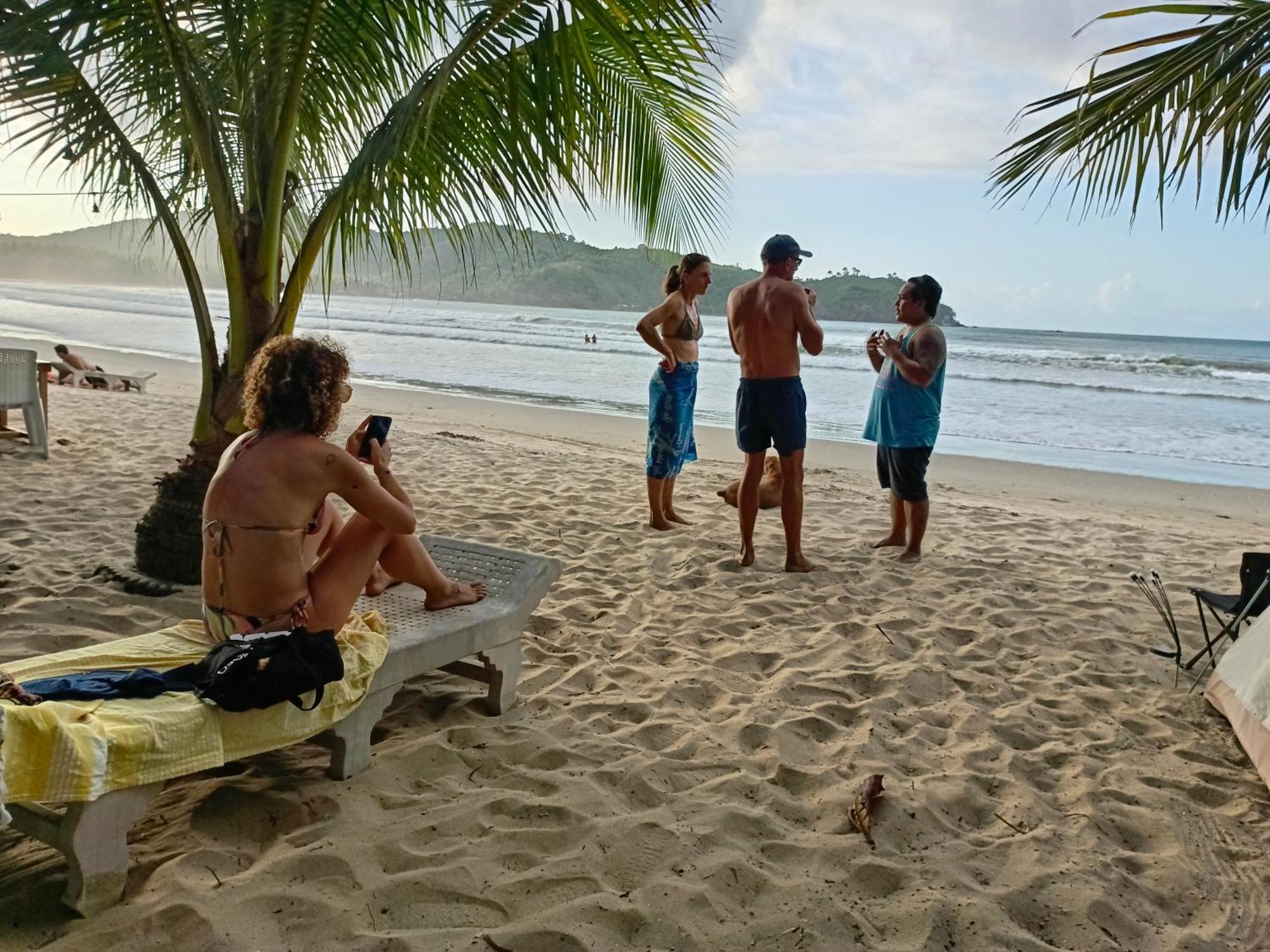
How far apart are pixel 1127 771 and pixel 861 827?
1.03m

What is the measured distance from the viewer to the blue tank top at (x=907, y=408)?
15.7 ft

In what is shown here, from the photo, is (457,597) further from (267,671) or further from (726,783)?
(726,783)

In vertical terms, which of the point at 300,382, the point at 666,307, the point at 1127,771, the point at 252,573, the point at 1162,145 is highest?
the point at 1162,145

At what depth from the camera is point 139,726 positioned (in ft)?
6.22

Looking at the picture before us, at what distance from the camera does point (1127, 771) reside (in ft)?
9.14

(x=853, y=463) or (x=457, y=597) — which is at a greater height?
(x=457, y=597)

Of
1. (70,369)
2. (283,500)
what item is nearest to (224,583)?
(283,500)

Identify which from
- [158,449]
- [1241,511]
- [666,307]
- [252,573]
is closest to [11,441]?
[158,449]

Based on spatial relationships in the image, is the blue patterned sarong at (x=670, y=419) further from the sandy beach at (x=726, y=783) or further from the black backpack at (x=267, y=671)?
the black backpack at (x=267, y=671)

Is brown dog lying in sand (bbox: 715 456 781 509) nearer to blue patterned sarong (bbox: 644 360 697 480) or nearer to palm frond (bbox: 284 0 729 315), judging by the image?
blue patterned sarong (bbox: 644 360 697 480)

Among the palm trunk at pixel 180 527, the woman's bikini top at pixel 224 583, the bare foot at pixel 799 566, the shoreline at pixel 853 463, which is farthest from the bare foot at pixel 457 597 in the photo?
the shoreline at pixel 853 463

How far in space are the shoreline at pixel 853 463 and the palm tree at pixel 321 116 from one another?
3.64 metres

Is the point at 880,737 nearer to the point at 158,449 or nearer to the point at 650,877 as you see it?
the point at 650,877

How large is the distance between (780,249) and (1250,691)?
2845 mm
